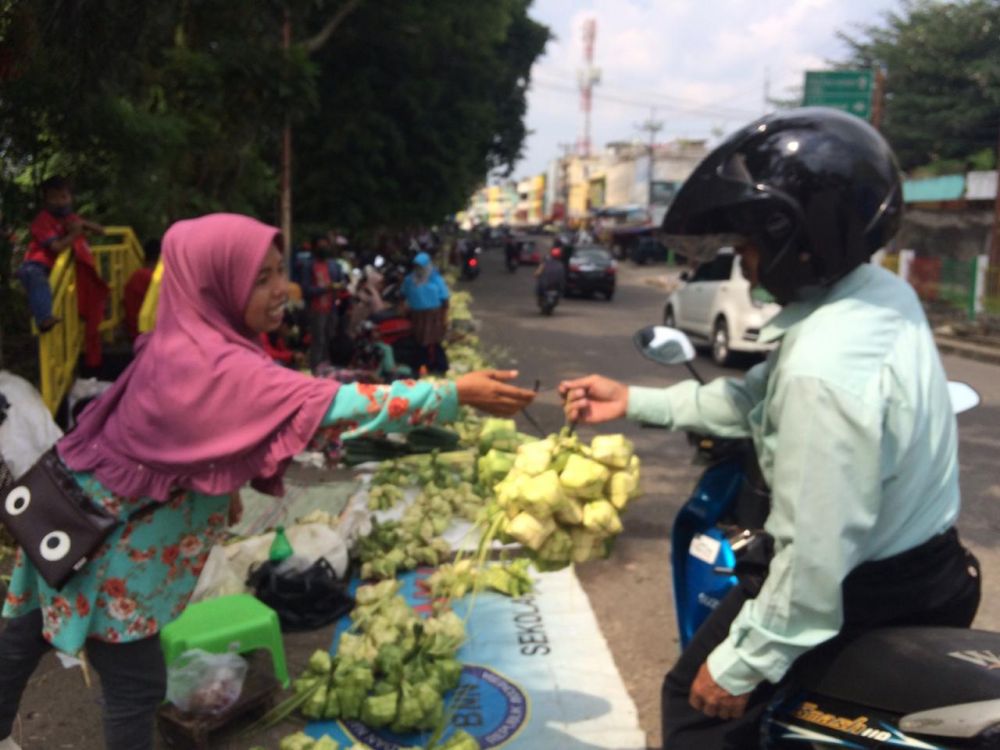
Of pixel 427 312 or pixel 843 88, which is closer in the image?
pixel 427 312

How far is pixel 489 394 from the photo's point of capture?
2.39m

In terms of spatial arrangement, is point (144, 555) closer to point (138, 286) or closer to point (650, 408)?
point (650, 408)

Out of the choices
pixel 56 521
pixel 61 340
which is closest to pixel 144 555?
pixel 56 521

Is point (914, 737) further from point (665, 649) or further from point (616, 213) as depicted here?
point (616, 213)

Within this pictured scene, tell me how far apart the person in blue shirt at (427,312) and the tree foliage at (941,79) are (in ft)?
51.7

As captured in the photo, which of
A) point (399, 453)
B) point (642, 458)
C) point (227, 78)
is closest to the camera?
point (399, 453)

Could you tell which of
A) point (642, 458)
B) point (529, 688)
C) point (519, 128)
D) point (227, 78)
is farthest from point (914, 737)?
point (519, 128)

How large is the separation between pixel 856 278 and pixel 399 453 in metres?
1.46

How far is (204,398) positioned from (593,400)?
0.98m

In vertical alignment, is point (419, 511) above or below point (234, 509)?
below

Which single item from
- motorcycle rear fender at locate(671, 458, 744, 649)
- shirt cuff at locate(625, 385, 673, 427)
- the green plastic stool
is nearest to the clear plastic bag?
the green plastic stool

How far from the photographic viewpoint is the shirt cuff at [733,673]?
5.54ft

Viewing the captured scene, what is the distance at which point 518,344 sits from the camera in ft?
49.5

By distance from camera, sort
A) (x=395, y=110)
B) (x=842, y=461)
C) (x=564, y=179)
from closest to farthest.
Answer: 1. (x=842, y=461)
2. (x=395, y=110)
3. (x=564, y=179)
